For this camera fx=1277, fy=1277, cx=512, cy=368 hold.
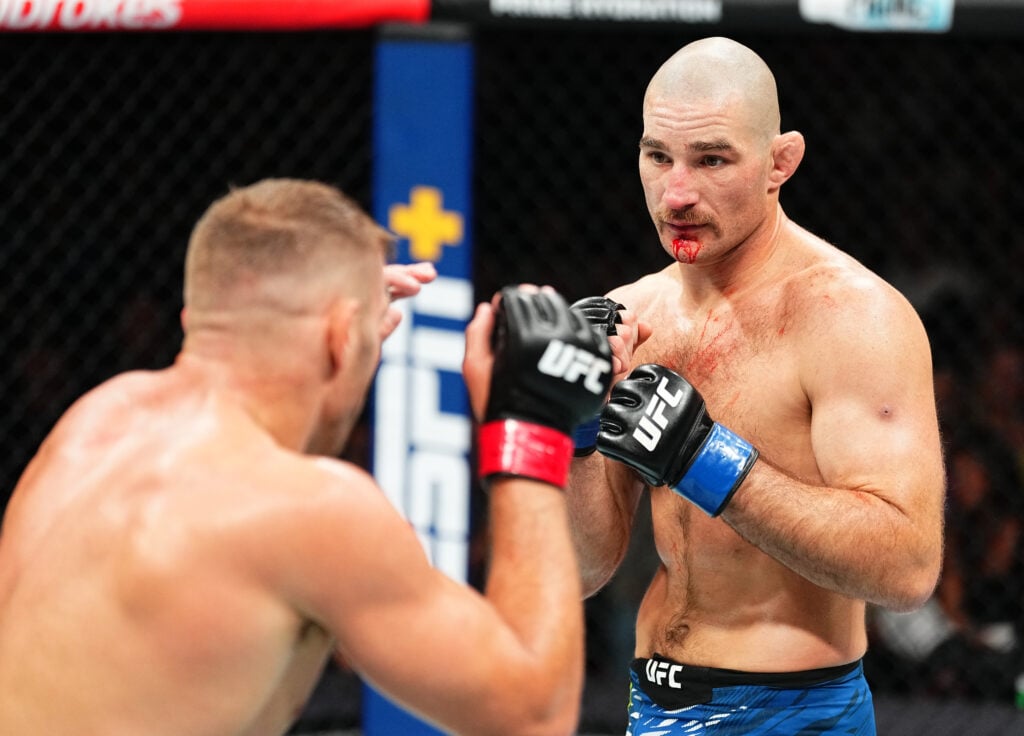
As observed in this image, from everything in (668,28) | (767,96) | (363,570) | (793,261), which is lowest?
(363,570)

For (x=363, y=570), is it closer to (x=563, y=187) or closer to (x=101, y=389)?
(x=101, y=389)

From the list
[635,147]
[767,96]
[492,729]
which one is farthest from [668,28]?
[492,729]

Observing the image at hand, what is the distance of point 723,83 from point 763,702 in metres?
0.77

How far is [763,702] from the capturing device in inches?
61.5

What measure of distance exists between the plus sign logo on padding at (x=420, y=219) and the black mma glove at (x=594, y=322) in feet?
3.01

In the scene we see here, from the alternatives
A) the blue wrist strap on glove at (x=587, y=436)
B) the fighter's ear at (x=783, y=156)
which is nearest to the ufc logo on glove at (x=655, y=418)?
the blue wrist strap on glove at (x=587, y=436)

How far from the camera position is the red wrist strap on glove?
119 centimetres

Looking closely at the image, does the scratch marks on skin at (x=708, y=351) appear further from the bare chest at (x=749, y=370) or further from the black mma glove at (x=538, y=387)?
the black mma glove at (x=538, y=387)

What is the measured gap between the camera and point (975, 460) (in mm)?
3338

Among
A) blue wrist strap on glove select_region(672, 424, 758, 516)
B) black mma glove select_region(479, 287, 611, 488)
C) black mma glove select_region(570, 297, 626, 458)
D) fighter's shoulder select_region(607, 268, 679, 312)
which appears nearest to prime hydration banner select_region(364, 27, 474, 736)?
fighter's shoulder select_region(607, 268, 679, 312)

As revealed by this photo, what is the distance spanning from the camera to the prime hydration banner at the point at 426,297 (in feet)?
8.27

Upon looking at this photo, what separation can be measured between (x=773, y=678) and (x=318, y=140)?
2508 millimetres

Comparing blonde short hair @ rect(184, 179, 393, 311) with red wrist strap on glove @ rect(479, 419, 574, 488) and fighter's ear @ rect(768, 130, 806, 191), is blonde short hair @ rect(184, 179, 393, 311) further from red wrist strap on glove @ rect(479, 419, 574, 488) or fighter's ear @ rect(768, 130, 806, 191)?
fighter's ear @ rect(768, 130, 806, 191)

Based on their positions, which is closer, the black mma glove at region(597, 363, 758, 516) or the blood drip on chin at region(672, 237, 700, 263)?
the black mma glove at region(597, 363, 758, 516)
